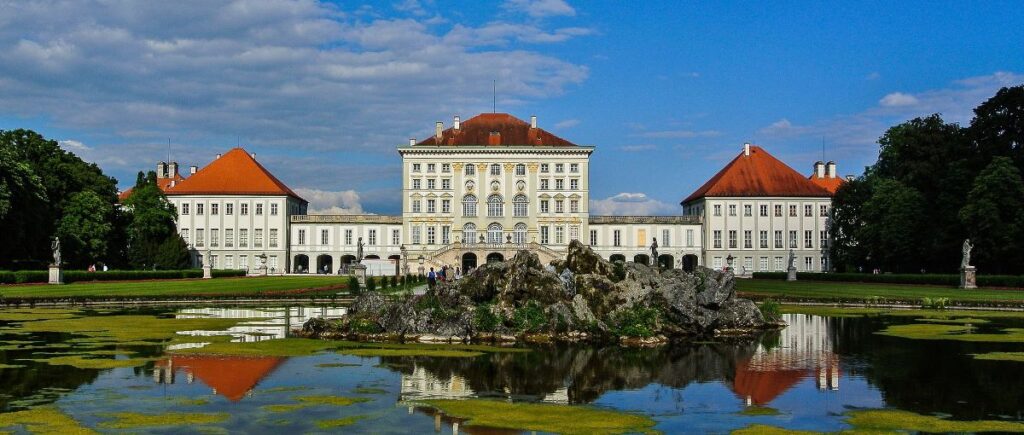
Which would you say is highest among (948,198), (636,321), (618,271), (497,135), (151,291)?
(497,135)

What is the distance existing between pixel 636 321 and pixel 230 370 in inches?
433

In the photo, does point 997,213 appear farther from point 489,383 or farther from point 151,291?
point 489,383

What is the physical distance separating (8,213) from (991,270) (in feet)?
187

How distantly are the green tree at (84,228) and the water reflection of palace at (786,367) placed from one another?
5105 centimetres

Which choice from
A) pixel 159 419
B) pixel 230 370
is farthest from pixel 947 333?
pixel 159 419

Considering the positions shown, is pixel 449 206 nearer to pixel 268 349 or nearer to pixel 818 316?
pixel 818 316

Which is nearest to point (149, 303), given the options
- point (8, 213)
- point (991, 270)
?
point (8, 213)

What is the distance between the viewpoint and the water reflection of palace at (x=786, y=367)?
51.3 feet

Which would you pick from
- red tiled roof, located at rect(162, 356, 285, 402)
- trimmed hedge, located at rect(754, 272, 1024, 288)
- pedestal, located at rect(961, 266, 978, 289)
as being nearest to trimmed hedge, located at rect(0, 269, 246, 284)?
red tiled roof, located at rect(162, 356, 285, 402)

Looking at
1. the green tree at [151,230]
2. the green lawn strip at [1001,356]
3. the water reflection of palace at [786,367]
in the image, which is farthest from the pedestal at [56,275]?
the green lawn strip at [1001,356]

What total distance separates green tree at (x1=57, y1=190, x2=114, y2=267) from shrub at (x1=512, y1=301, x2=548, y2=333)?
153 ft

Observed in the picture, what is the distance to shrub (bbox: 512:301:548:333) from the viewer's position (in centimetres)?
2438

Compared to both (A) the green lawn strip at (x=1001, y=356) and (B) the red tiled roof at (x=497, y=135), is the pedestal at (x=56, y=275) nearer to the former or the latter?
(B) the red tiled roof at (x=497, y=135)

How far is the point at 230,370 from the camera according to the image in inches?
679
